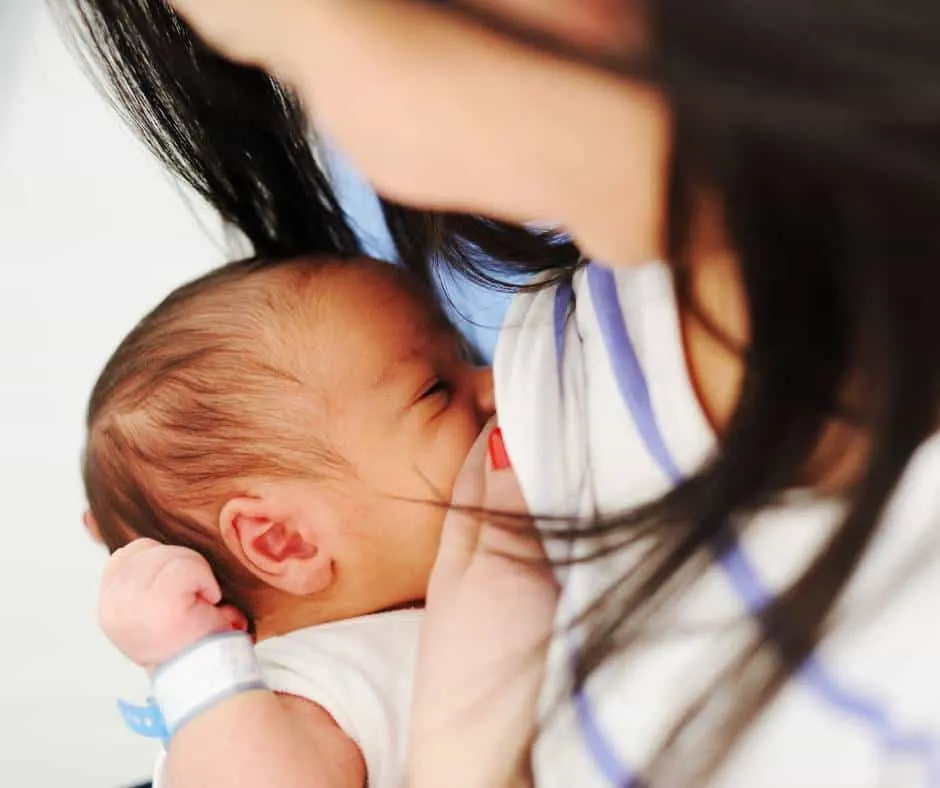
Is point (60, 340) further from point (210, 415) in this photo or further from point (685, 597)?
point (685, 597)

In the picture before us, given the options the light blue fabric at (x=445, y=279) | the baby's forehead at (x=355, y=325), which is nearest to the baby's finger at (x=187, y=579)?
the baby's forehead at (x=355, y=325)

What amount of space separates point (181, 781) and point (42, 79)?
1.03 m

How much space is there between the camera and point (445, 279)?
0.82m

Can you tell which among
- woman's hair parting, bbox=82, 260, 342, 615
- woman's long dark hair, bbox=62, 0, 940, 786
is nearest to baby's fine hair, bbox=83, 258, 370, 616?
woman's hair parting, bbox=82, 260, 342, 615

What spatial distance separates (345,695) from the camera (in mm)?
679

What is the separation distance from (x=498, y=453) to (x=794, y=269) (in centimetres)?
36

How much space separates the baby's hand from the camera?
703 millimetres

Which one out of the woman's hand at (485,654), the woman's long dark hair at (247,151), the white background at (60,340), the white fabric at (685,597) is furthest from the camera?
→ the white background at (60,340)

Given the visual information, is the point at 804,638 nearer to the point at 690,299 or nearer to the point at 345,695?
the point at 690,299

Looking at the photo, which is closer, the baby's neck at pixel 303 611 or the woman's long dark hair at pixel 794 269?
the woman's long dark hair at pixel 794 269

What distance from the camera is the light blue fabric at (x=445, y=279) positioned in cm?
83

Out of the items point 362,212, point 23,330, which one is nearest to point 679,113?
point 362,212

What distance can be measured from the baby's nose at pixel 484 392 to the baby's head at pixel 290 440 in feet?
0.07

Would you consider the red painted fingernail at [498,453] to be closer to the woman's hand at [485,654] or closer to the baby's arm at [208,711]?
the woman's hand at [485,654]
